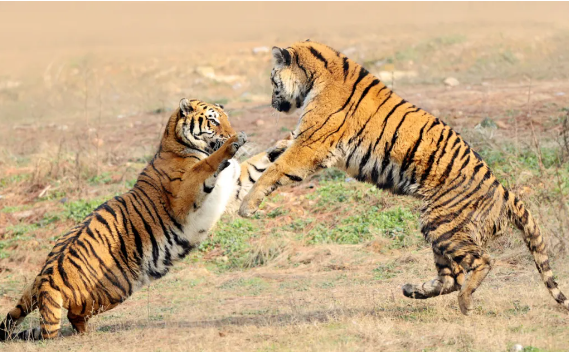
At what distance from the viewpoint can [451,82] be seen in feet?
61.3

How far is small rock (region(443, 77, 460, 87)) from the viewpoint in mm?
18547

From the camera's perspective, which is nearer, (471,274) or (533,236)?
(471,274)

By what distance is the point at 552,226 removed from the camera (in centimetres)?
794

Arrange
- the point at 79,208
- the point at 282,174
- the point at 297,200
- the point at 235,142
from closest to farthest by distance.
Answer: the point at 282,174, the point at 235,142, the point at 297,200, the point at 79,208

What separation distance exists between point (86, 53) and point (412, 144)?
79.0 ft

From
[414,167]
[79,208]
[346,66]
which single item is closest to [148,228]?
[346,66]

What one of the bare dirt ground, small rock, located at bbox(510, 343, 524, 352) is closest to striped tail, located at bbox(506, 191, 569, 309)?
the bare dirt ground

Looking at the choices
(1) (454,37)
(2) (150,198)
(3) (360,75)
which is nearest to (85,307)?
(2) (150,198)

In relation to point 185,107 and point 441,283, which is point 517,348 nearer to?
point 441,283

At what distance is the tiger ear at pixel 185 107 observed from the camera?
6723 millimetres

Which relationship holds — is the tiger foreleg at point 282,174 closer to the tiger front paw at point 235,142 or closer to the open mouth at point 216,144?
the tiger front paw at point 235,142

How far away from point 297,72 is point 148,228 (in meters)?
1.92

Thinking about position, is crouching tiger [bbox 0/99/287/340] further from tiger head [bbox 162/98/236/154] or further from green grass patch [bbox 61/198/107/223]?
green grass patch [bbox 61/198/107/223]

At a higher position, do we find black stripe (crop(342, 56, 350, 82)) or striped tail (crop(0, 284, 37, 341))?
black stripe (crop(342, 56, 350, 82))
